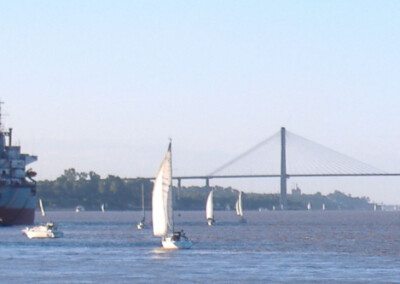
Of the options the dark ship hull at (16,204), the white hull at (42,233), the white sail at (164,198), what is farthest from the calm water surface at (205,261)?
the dark ship hull at (16,204)

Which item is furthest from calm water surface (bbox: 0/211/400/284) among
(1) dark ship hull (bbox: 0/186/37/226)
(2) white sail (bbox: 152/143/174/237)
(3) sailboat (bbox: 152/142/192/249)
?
(1) dark ship hull (bbox: 0/186/37/226)

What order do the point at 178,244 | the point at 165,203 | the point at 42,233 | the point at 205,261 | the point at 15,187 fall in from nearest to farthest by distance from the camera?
the point at 205,261 → the point at 165,203 → the point at 178,244 → the point at 42,233 → the point at 15,187

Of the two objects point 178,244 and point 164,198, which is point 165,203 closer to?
point 164,198

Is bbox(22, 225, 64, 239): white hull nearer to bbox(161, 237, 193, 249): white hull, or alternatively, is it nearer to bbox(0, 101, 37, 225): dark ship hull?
bbox(161, 237, 193, 249): white hull

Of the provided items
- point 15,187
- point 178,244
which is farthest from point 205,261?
point 15,187

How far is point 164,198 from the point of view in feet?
284

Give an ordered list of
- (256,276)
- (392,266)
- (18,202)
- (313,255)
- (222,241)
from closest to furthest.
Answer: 1. (256,276)
2. (392,266)
3. (313,255)
4. (222,241)
5. (18,202)

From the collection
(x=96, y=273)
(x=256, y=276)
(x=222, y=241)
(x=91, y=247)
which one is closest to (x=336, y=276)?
(x=256, y=276)

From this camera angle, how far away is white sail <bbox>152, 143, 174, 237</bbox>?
284 feet

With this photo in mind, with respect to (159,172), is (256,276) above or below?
below

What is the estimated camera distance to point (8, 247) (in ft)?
308

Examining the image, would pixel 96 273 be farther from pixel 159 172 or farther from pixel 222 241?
pixel 222 241

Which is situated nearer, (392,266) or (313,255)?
(392,266)

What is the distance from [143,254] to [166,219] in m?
3.73
